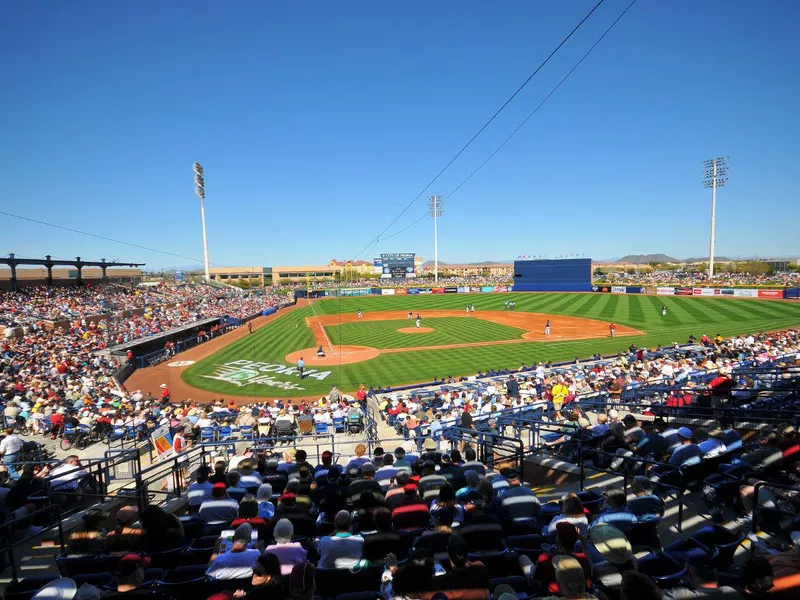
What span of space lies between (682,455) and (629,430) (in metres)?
2.39

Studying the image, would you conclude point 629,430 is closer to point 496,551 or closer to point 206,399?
point 496,551

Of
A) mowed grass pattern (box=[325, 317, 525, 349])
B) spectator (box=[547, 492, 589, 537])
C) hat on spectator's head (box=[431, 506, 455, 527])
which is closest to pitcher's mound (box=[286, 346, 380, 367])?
mowed grass pattern (box=[325, 317, 525, 349])

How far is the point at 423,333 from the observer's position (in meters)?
40.3

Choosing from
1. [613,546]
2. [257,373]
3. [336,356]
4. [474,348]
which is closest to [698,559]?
[613,546]

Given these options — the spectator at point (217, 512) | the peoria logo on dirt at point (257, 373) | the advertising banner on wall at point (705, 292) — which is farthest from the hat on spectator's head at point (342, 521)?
the advertising banner on wall at point (705, 292)

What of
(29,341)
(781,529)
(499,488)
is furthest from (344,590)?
(29,341)

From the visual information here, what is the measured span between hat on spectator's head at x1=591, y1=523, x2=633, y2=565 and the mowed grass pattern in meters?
30.8

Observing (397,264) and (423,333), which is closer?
(423,333)

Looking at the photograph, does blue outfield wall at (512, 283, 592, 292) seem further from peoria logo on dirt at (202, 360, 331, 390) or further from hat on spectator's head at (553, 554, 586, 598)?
hat on spectator's head at (553, 554, 586, 598)

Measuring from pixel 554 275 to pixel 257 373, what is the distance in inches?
3045

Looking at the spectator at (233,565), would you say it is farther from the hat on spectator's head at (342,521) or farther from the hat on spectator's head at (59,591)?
the hat on spectator's head at (59,591)

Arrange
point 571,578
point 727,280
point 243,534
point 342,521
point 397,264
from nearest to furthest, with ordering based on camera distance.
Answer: point 571,578 → point 243,534 → point 342,521 → point 727,280 → point 397,264

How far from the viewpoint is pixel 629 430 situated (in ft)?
26.1

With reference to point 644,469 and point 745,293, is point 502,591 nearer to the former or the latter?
point 644,469
